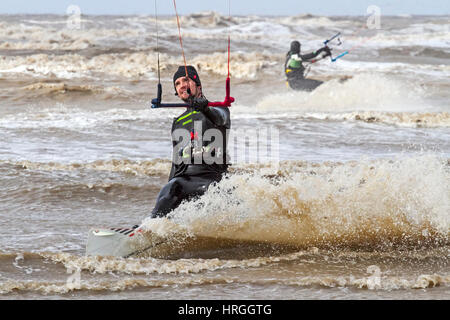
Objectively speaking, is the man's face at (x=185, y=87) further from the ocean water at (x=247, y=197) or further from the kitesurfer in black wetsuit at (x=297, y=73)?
the kitesurfer in black wetsuit at (x=297, y=73)

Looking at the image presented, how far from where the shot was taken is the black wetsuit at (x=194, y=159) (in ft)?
18.0

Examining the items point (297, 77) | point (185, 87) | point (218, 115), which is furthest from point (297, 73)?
point (218, 115)

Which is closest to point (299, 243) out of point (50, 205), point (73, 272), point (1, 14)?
point (73, 272)

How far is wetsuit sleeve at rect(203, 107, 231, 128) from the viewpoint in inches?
202

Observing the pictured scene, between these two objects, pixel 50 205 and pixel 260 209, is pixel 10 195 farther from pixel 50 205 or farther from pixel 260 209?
pixel 260 209

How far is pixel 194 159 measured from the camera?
557 centimetres

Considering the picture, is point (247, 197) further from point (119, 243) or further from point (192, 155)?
point (119, 243)

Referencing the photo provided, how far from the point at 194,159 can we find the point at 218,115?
521 mm

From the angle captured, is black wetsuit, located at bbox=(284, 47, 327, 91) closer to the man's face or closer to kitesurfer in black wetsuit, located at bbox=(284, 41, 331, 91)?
kitesurfer in black wetsuit, located at bbox=(284, 41, 331, 91)

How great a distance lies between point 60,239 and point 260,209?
1.90 m

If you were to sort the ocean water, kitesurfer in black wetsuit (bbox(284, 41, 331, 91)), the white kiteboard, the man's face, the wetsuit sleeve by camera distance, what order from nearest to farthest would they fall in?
the ocean water, the wetsuit sleeve, the white kiteboard, the man's face, kitesurfer in black wetsuit (bbox(284, 41, 331, 91))

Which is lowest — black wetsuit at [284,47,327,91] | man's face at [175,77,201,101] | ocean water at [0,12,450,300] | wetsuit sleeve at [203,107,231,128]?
ocean water at [0,12,450,300]

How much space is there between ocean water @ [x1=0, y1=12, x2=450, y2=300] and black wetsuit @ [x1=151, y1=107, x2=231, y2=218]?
11 cm

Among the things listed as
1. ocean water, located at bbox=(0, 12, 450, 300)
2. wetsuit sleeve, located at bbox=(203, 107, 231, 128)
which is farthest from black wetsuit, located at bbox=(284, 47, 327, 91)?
wetsuit sleeve, located at bbox=(203, 107, 231, 128)
